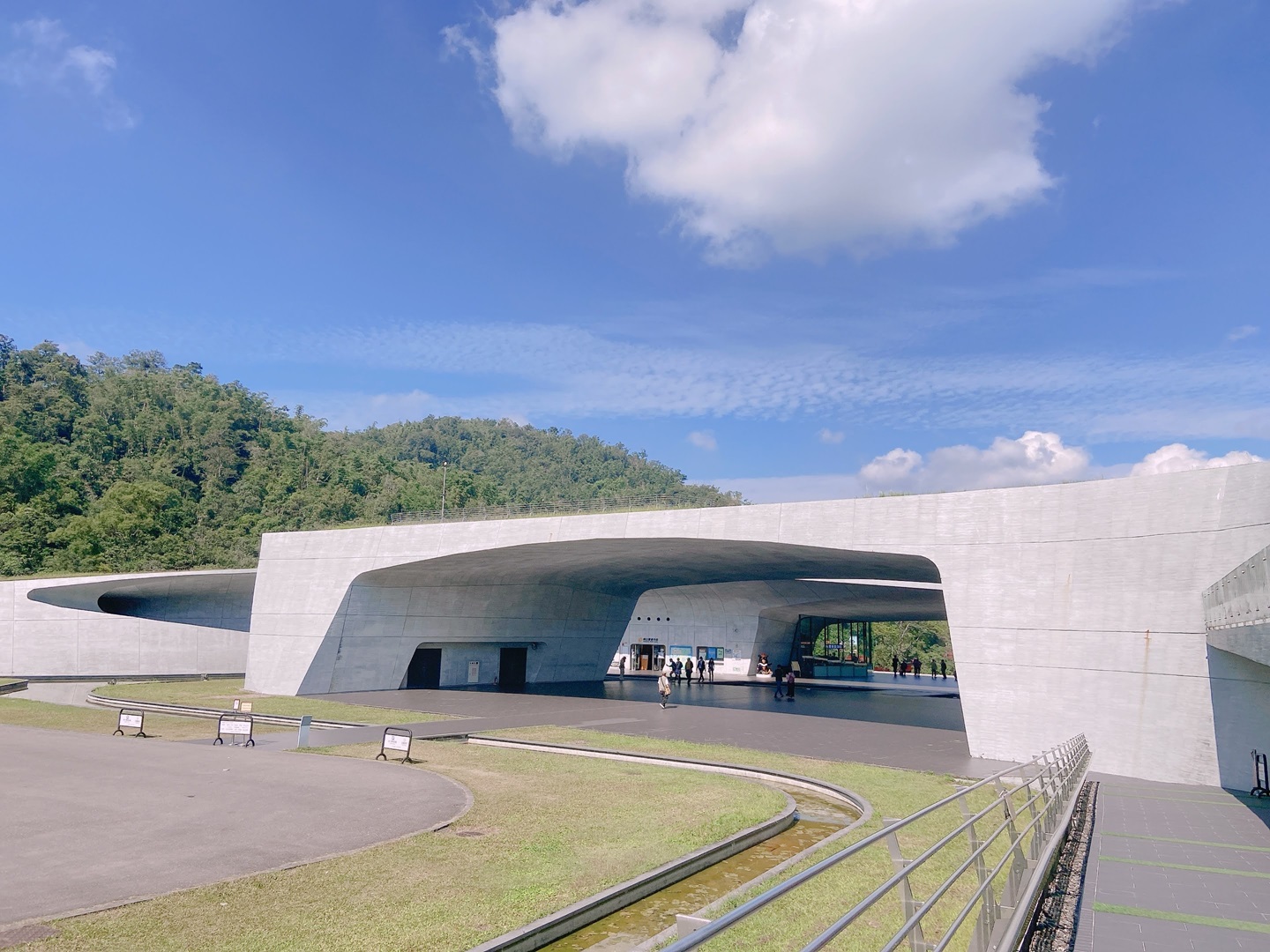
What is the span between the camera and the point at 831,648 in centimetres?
6122

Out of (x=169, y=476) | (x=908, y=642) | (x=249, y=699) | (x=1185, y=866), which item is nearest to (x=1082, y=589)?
(x=1185, y=866)

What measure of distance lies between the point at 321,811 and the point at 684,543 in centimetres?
1571

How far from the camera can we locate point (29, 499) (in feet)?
205

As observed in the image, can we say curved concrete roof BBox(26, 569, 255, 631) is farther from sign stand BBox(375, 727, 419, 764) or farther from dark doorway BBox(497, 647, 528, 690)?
sign stand BBox(375, 727, 419, 764)

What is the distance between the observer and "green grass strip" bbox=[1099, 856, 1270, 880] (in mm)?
9273

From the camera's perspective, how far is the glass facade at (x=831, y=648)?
55.2 m

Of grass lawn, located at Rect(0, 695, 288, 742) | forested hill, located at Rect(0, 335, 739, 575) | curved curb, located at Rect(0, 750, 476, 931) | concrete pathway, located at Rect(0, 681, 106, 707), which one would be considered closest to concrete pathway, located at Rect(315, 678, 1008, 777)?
grass lawn, located at Rect(0, 695, 288, 742)

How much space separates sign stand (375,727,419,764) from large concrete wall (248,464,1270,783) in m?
10.3

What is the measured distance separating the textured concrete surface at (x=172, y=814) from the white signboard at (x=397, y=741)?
0.70m

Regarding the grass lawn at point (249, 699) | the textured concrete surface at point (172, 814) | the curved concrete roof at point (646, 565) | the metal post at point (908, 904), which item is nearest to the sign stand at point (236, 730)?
the textured concrete surface at point (172, 814)

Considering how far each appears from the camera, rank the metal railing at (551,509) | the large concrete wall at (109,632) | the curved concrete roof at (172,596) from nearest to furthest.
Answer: the metal railing at (551,509) → the large concrete wall at (109,632) → the curved concrete roof at (172,596)

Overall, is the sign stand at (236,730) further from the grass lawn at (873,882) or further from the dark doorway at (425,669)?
the dark doorway at (425,669)

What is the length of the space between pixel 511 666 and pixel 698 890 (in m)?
31.1

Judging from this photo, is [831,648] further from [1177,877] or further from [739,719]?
[1177,877]
